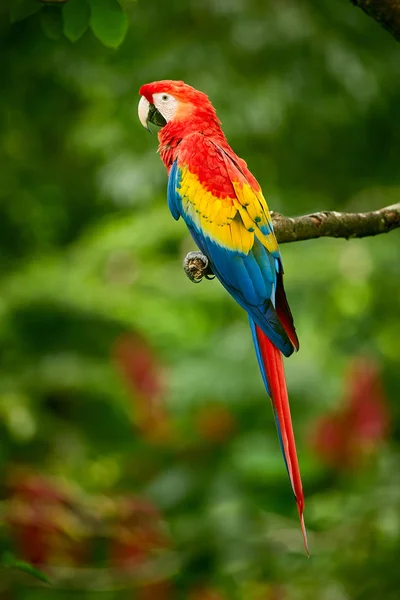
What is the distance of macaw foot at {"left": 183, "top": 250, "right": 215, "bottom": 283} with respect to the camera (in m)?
0.87

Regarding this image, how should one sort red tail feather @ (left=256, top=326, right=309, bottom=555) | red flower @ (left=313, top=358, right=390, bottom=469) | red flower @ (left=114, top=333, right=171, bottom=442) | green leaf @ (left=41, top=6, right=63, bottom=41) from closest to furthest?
red tail feather @ (left=256, top=326, right=309, bottom=555) → green leaf @ (left=41, top=6, right=63, bottom=41) → red flower @ (left=313, top=358, right=390, bottom=469) → red flower @ (left=114, top=333, right=171, bottom=442)

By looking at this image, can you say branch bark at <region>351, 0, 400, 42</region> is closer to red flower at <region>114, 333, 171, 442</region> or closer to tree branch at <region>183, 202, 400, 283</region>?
tree branch at <region>183, 202, 400, 283</region>

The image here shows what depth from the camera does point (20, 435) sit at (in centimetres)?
212

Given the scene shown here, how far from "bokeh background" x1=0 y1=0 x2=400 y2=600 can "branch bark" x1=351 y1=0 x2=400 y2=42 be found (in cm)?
99

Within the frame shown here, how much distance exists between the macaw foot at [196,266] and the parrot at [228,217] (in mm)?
19

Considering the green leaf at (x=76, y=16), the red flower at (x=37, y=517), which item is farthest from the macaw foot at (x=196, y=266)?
the red flower at (x=37, y=517)

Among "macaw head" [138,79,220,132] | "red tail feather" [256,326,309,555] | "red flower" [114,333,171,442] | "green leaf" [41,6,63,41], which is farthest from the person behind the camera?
"red flower" [114,333,171,442]

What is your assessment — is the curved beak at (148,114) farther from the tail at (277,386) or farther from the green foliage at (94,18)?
the tail at (277,386)

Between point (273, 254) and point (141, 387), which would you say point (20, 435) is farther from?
point (273, 254)

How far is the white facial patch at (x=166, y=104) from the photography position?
34.2 inches

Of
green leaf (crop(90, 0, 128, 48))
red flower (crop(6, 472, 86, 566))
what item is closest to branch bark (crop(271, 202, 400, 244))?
green leaf (crop(90, 0, 128, 48))

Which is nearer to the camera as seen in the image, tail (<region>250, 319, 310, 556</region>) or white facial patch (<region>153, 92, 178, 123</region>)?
tail (<region>250, 319, 310, 556</region>)

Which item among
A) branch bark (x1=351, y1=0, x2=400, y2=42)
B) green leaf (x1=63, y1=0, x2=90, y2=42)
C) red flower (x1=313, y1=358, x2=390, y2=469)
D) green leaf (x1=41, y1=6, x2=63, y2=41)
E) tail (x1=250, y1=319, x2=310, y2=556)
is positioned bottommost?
red flower (x1=313, y1=358, x2=390, y2=469)

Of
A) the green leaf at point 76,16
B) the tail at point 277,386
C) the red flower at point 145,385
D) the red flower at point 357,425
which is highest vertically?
the green leaf at point 76,16
